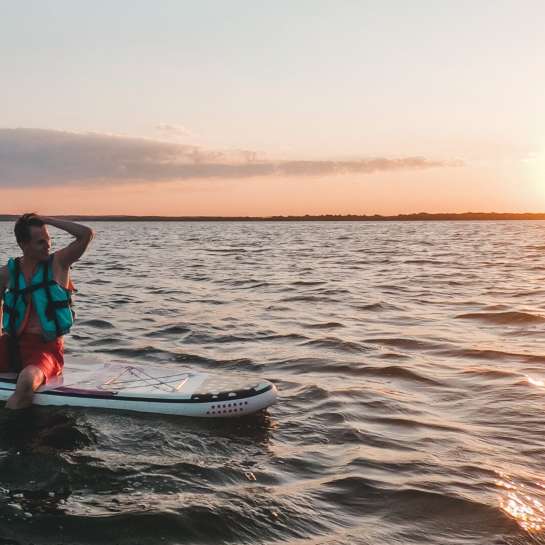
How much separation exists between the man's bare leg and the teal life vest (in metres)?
0.42

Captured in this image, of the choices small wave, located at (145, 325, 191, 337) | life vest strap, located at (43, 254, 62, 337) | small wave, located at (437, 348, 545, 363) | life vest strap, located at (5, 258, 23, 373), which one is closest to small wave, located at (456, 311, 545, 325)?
small wave, located at (437, 348, 545, 363)

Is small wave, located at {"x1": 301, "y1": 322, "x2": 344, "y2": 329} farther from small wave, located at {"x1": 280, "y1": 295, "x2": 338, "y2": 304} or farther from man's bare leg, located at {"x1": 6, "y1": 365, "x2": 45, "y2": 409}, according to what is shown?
man's bare leg, located at {"x1": 6, "y1": 365, "x2": 45, "y2": 409}

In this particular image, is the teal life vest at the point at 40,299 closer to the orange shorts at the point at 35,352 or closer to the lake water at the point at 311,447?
the orange shorts at the point at 35,352

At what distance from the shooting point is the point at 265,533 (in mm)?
4293

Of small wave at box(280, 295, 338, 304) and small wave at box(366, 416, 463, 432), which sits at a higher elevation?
small wave at box(280, 295, 338, 304)

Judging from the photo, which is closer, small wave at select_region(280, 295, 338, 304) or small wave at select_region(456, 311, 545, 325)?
small wave at select_region(456, 311, 545, 325)

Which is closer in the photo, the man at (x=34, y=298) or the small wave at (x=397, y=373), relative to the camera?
the man at (x=34, y=298)

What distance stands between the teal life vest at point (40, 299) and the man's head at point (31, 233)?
0.23 m

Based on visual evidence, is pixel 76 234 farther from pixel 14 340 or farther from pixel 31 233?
pixel 14 340

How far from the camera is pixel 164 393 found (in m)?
6.71

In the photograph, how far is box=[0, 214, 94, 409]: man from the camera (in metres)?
6.50

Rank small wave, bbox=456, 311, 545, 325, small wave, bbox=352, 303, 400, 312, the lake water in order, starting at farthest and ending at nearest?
small wave, bbox=352, 303, 400, 312, small wave, bbox=456, 311, 545, 325, the lake water

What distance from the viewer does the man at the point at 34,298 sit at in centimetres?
650

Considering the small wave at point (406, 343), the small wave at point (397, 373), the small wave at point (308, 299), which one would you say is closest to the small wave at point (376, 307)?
the small wave at point (308, 299)
